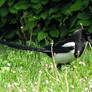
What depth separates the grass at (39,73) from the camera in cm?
324

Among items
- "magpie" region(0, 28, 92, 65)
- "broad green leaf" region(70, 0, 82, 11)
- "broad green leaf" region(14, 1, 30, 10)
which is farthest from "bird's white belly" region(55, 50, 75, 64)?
"broad green leaf" region(14, 1, 30, 10)

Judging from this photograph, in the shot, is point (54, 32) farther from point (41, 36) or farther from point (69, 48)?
point (69, 48)

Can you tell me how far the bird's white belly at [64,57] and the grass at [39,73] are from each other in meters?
0.09

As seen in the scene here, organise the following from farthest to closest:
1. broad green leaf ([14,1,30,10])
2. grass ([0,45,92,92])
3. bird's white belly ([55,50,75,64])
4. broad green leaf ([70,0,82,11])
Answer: broad green leaf ([14,1,30,10])
broad green leaf ([70,0,82,11])
bird's white belly ([55,50,75,64])
grass ([0,45,92,92])

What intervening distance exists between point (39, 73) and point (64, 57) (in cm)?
185

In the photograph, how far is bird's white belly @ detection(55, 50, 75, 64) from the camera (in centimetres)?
462

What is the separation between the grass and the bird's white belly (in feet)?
0.29

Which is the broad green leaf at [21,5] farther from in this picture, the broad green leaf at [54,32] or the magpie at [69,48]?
the magpie at [69,48]

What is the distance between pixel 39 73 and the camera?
2852 mm

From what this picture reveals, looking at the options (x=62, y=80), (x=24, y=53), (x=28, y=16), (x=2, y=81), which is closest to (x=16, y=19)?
(x=28, y=16)

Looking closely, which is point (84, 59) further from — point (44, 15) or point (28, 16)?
point (28, 16)

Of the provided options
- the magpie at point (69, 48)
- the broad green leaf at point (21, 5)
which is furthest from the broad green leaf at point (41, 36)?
the magpie at point (69, 48)

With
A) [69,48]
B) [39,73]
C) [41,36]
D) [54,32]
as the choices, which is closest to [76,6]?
[54,32]

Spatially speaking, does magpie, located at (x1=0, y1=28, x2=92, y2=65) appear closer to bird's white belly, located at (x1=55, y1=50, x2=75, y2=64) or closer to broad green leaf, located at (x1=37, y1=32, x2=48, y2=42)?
bird's white belly, located at (x1=55, y1=50, x2=75, y2=64)
